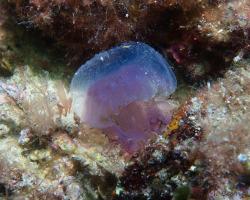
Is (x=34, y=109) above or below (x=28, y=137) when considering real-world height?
above

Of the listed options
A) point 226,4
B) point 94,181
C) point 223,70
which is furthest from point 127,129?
point 226,4

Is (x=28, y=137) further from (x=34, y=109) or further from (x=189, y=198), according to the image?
(x=189, y=198)

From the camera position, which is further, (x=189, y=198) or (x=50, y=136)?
(x=50, y=136)

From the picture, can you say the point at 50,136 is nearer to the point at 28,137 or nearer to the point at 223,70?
the point at 28,137

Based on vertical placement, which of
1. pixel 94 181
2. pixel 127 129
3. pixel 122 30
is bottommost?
pixel 94 181

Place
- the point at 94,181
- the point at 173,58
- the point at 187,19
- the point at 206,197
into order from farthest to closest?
the point at 173,58 → the point at 187,19 → the point at 94,181 → the point at 206,197

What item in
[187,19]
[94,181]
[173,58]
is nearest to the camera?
[94,181]
